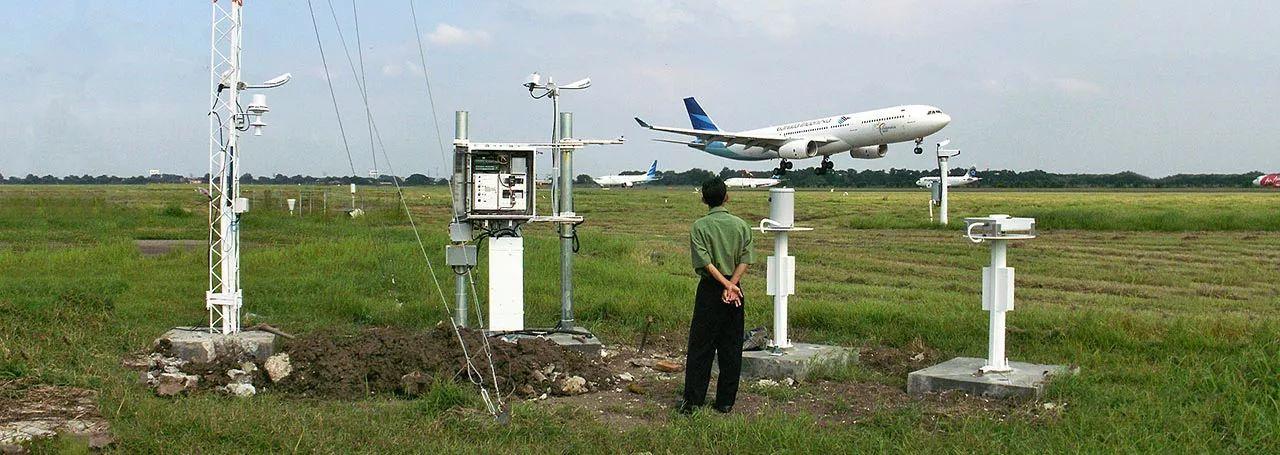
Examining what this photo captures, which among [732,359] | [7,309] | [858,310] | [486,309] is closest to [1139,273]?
[858,310]

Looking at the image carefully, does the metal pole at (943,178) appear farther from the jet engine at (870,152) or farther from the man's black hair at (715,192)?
the man's black hair at (715,192)

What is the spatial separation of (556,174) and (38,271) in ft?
29.9

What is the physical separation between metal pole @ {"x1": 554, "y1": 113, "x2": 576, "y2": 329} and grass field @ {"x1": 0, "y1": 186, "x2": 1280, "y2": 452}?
72 cm

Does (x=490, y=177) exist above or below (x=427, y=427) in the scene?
above

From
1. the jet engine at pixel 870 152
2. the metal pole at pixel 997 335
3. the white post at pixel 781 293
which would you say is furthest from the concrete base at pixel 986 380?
the jet engine at pixel 870 152

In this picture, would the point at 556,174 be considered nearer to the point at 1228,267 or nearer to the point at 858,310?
the point at 858,310

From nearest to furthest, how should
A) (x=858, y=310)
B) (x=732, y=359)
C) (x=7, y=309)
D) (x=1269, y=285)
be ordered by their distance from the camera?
(x=732, y=359) → (x=7, y=309) → (x=858, y=310) → (x=1269, y=285)

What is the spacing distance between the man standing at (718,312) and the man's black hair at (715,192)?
0.11 m

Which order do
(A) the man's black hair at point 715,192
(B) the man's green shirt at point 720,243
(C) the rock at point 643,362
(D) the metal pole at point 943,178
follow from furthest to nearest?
1. (D) the metal pole at point 943,178
2. (C) the rock at point 643,362
3. (A) the man's black hair at point 715,192
4. (B) the man's green shirt at point 720,243

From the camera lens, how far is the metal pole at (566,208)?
1011 centimetres

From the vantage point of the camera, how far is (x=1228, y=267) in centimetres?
2002

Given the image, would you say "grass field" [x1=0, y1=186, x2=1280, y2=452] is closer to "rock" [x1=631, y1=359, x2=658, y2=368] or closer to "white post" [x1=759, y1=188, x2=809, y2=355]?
"white post" [x1=759, y1=188, x2=809, y2=355]

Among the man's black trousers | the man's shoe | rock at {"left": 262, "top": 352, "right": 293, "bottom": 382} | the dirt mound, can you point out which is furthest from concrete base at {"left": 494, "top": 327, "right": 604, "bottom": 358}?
the man's black trousers

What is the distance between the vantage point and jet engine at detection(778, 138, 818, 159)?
4019 centimetres
